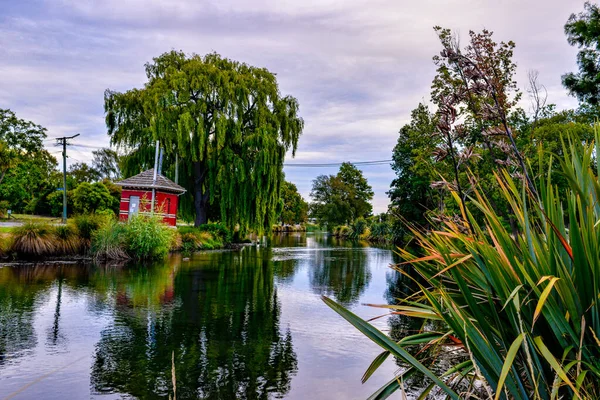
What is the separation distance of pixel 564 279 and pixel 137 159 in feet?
88.9

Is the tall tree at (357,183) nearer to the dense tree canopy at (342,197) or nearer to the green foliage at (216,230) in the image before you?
the dense tree canopy at (342,197)

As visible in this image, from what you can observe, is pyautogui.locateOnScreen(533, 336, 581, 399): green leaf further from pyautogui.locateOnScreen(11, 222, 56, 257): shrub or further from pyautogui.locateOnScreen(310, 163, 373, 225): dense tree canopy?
pyautogui.locateOnScreen(310, 163, 373, 225): dense tree canopy

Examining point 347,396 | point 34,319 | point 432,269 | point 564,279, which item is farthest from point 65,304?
point 564,279

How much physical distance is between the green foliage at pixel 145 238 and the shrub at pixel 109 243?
0.83ft

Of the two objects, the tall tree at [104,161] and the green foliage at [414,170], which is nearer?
the green foliage at [414,170]

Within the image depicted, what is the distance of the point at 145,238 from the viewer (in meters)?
17.2

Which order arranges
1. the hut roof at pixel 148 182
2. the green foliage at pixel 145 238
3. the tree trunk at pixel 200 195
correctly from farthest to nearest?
the tree trunk at pixel 200 195, the hut roof at pixel 148 182, the green foliage at pixel 145 238

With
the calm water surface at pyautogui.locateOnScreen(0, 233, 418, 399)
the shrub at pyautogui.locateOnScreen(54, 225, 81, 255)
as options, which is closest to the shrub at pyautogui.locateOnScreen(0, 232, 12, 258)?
the shrub at pyautogui.locateOnScreen(54, 225, 81, 255)

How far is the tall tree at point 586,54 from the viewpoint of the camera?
13.8 meters

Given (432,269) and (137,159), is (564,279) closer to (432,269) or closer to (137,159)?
(432,269)

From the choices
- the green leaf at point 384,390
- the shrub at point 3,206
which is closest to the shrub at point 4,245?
the green leaf at point 384,390

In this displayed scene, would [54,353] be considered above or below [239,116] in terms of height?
below

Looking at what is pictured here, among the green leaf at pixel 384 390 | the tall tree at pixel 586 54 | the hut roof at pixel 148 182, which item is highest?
the tall tree at pixel 586 54

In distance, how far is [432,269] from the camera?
3.37 meters
